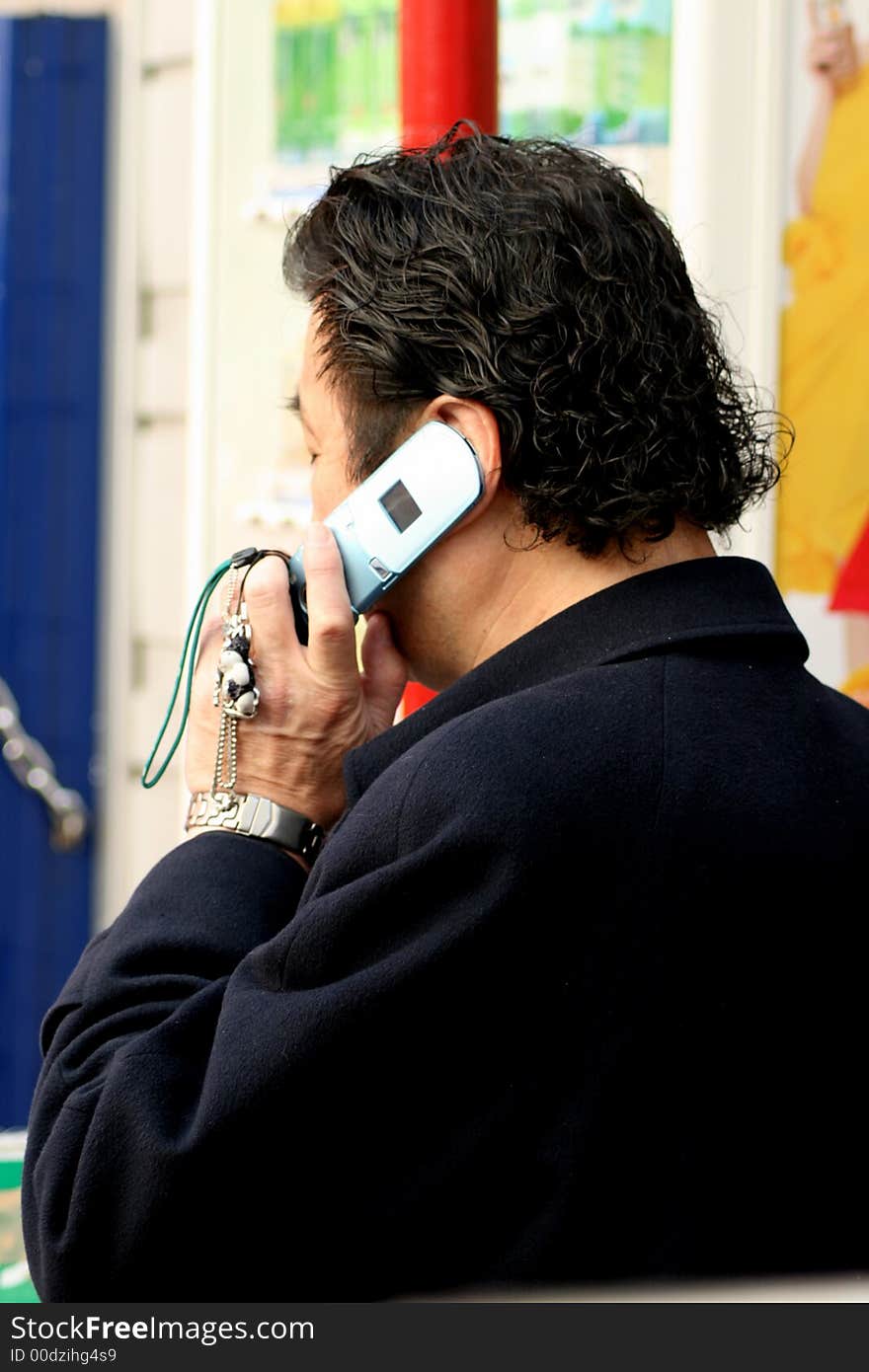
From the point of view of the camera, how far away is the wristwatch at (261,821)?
3.78 ft

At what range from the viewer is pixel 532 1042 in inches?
35.0

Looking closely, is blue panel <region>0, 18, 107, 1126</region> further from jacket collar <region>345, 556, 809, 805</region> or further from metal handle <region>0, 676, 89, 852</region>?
jacket collar <region>345, 556, 809, 805</region>

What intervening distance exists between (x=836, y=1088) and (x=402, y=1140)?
0.88 feet

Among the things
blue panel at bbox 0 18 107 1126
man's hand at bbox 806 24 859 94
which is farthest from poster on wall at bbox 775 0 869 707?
blue panel at bbox 0 18 107 1126

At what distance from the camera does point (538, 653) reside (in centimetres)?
101

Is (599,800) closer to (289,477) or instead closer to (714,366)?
(714,366)

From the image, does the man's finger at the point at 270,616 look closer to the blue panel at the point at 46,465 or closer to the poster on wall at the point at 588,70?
the poster on wall at the point at 588,70

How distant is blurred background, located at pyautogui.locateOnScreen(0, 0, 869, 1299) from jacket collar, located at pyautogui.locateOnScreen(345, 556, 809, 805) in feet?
1.74

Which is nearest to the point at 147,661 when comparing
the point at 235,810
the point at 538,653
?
the point at 235,810

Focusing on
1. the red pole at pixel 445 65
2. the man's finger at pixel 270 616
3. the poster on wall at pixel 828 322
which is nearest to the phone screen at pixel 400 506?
the man's finger at pixel 270 616

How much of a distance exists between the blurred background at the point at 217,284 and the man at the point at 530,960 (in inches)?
13.4

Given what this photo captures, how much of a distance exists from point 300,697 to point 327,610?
0.07m

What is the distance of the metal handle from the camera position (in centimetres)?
315

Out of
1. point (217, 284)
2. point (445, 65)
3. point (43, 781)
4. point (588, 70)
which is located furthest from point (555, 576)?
point (43, 781)
